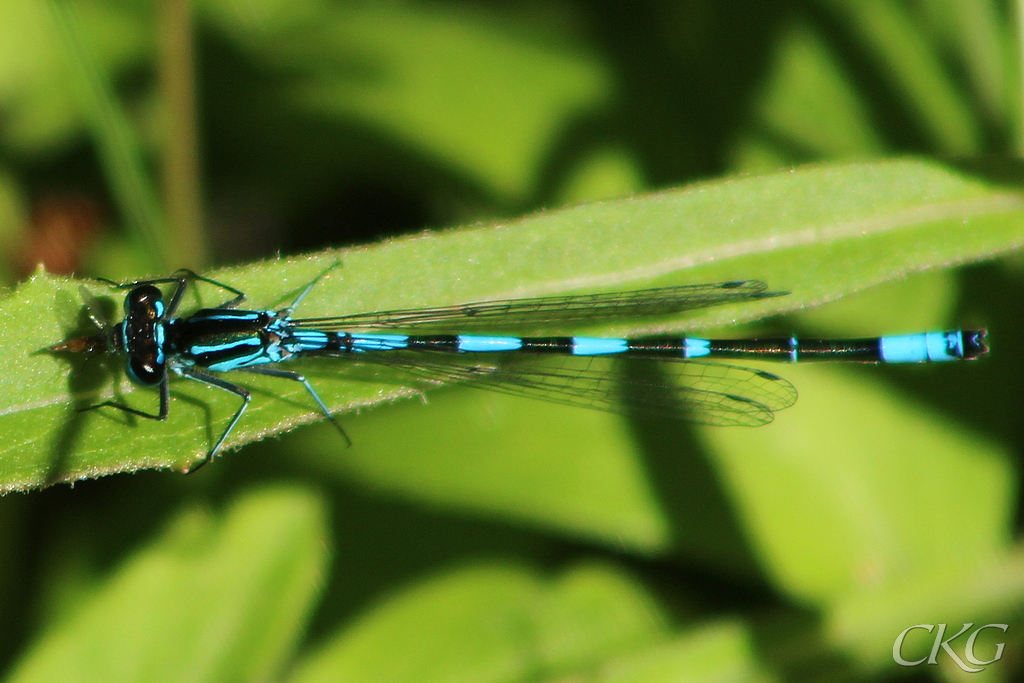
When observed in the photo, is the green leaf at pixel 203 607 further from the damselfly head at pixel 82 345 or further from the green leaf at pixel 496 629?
the damselfly head at pixel 82 345

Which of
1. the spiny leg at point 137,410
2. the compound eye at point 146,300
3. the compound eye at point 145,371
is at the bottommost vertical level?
the spiny leg at point 137,410

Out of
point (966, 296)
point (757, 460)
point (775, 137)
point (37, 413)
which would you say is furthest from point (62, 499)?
point (966, 296)

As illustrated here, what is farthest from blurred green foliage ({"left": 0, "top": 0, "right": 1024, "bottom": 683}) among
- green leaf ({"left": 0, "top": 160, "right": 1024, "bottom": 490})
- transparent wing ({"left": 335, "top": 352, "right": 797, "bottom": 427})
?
transparent wing ({"left": 335, "top": 352, "right": 797, "bottom": 427})

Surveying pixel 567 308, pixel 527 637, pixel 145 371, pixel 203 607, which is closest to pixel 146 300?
pixel 145 371

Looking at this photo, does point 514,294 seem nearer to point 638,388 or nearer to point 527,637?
point 638,388

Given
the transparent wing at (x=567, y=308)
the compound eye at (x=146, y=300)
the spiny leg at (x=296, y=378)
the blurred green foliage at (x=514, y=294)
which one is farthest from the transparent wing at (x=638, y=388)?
the compound eye at (x=146, y=300)

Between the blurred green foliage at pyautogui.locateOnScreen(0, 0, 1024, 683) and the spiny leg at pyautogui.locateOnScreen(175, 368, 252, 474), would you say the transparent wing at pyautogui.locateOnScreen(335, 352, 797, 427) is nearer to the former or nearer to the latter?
the blurred green foliage at pyautogui.locateOnScreen(0, 0, 1024, 683)
